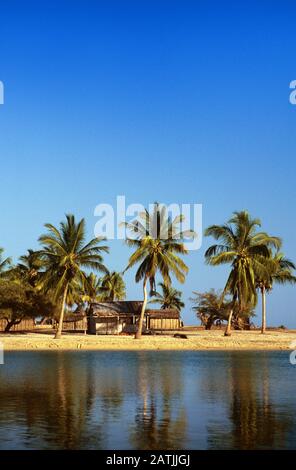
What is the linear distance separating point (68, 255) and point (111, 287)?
1485 inches

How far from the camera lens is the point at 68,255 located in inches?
2247

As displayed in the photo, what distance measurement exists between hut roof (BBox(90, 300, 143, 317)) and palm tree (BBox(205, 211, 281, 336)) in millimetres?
14365

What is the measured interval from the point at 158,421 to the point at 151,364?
2011 centimetres

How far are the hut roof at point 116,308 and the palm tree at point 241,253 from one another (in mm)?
14365

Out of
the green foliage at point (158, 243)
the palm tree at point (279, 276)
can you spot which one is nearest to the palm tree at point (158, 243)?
the green foliage at point (158, 243)

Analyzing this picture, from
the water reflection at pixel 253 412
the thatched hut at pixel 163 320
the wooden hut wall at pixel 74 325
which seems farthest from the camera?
the wooden hut wall at pixel 74 325

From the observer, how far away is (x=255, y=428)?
16.9 meters

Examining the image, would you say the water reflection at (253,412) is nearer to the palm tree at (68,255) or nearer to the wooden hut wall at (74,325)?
the palm tree at (68,255)

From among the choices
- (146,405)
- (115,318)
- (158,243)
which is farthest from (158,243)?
(146,405)

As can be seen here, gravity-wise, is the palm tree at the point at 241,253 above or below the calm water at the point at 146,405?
above

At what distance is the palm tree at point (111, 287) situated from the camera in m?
94.3

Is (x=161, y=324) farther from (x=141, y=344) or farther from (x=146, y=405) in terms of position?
(x=146, y=405)
